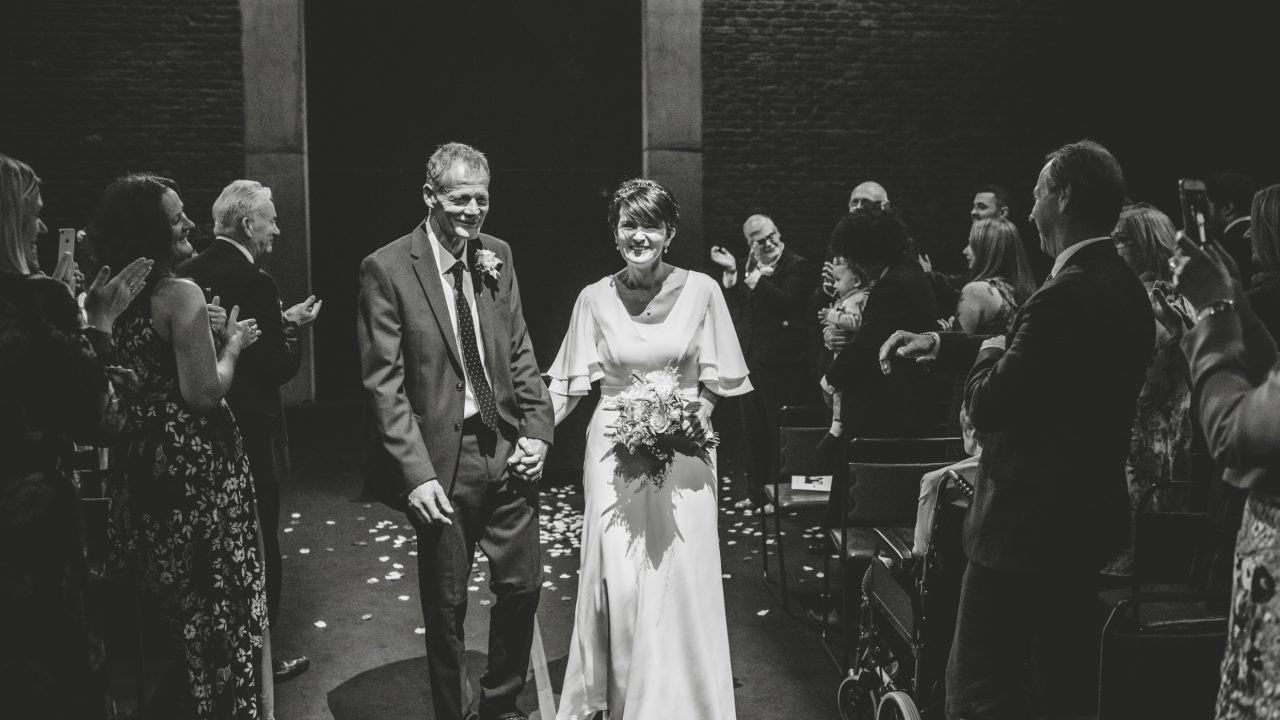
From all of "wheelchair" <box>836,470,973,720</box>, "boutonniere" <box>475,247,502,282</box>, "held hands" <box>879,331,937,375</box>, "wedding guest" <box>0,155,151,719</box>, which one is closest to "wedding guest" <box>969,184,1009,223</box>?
"held hands" <box>879,331,937,375</box>

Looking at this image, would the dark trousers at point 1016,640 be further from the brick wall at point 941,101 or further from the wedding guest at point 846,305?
the brick wall at point 941,101

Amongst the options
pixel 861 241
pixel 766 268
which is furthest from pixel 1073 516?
pixel 766 268

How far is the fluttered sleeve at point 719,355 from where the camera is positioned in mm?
4094

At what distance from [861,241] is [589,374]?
62.4 inches

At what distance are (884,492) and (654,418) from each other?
3.47 ft

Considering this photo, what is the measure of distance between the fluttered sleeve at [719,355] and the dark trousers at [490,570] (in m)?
0.77

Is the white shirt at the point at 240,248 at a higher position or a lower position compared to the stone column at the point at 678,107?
lower

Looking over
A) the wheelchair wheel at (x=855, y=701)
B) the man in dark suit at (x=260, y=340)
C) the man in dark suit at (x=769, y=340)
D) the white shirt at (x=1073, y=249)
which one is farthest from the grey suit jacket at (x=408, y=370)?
the man in dark suit at (x=769, y=340)

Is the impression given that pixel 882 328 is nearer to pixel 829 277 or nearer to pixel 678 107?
pixel 829 277

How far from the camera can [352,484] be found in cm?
845

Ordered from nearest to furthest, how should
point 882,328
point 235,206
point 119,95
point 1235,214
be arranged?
point 235,206, point 882,328, point 1235,214, point 119,95

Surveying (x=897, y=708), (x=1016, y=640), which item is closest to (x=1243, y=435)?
(x=1016, y=640)

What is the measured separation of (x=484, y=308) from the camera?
3.95 metres

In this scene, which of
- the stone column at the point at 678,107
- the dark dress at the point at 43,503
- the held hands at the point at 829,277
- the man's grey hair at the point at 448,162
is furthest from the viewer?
the stone column at the point at 678,107
